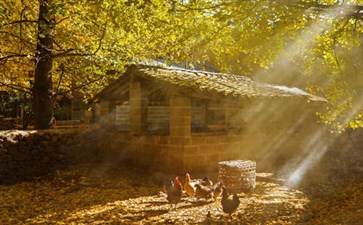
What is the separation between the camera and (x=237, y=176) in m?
9.69

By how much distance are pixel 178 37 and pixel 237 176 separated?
8.36 meters

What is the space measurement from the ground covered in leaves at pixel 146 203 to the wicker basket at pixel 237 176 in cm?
35

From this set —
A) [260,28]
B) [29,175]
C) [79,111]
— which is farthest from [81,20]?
Answer: [79,111]

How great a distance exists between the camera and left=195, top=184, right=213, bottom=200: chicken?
8281 mm

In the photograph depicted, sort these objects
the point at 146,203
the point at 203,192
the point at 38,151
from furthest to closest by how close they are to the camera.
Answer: the point at 38,151, the point at 146,203, the point at 203,192

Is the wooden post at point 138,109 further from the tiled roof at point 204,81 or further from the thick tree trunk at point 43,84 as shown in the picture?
the thick tree trunk at point 43,84

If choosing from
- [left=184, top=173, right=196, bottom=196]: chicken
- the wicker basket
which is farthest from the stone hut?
[left=184, top=173, right=196, bottom=196]: chicken

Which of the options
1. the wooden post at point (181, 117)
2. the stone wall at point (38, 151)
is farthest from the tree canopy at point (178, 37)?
the wooden post at point (181, 117)

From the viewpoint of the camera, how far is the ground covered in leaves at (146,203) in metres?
7.23

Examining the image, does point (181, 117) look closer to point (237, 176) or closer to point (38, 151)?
point (237, 176)

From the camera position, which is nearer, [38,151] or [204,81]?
[38,151]

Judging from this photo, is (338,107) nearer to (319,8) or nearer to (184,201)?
(319,8)

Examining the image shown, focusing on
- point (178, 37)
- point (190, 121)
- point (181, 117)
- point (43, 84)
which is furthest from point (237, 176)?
point (43, 84)

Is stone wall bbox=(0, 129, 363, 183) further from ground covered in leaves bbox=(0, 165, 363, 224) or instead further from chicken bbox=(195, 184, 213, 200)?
chicken bbox=(195, 184, 213, 200)
